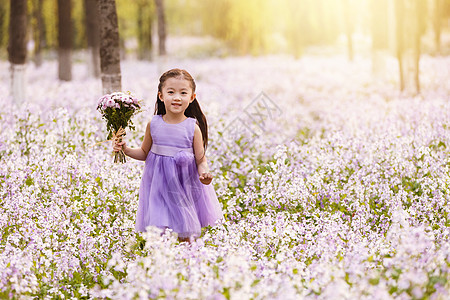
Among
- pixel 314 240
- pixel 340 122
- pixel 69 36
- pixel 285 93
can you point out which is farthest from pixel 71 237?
pixel 69 36

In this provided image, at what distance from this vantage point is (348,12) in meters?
30.7

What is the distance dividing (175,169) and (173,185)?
0.53ft

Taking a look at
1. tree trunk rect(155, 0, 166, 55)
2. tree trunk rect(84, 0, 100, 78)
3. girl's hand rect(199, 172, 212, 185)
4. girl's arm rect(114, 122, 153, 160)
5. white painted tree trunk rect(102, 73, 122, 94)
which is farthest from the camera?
tree trunk rect(155, 0, 166, 55)

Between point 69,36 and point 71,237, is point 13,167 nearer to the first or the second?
point 71,237

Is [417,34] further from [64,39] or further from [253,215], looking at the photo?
[64,39]

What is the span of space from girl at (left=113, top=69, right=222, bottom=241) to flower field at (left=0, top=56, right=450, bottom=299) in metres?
0.31

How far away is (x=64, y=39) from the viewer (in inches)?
706

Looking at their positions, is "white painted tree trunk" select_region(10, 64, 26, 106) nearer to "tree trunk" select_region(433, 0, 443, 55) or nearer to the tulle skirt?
the tulle skirt

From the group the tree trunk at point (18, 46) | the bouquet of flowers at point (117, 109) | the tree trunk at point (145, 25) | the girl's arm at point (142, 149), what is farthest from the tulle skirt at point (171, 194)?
the tree trunk at point (145, 25)

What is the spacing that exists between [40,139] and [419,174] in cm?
583

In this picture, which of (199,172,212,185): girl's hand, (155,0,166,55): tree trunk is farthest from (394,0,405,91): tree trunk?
(199,172,212,185): girl's hand

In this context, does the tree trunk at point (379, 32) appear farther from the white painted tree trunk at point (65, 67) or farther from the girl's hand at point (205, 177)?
the girl's hand at point (205, 177)

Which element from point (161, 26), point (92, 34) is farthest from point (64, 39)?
point (161, 26)

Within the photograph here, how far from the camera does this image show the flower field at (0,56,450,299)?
11.5 feet
